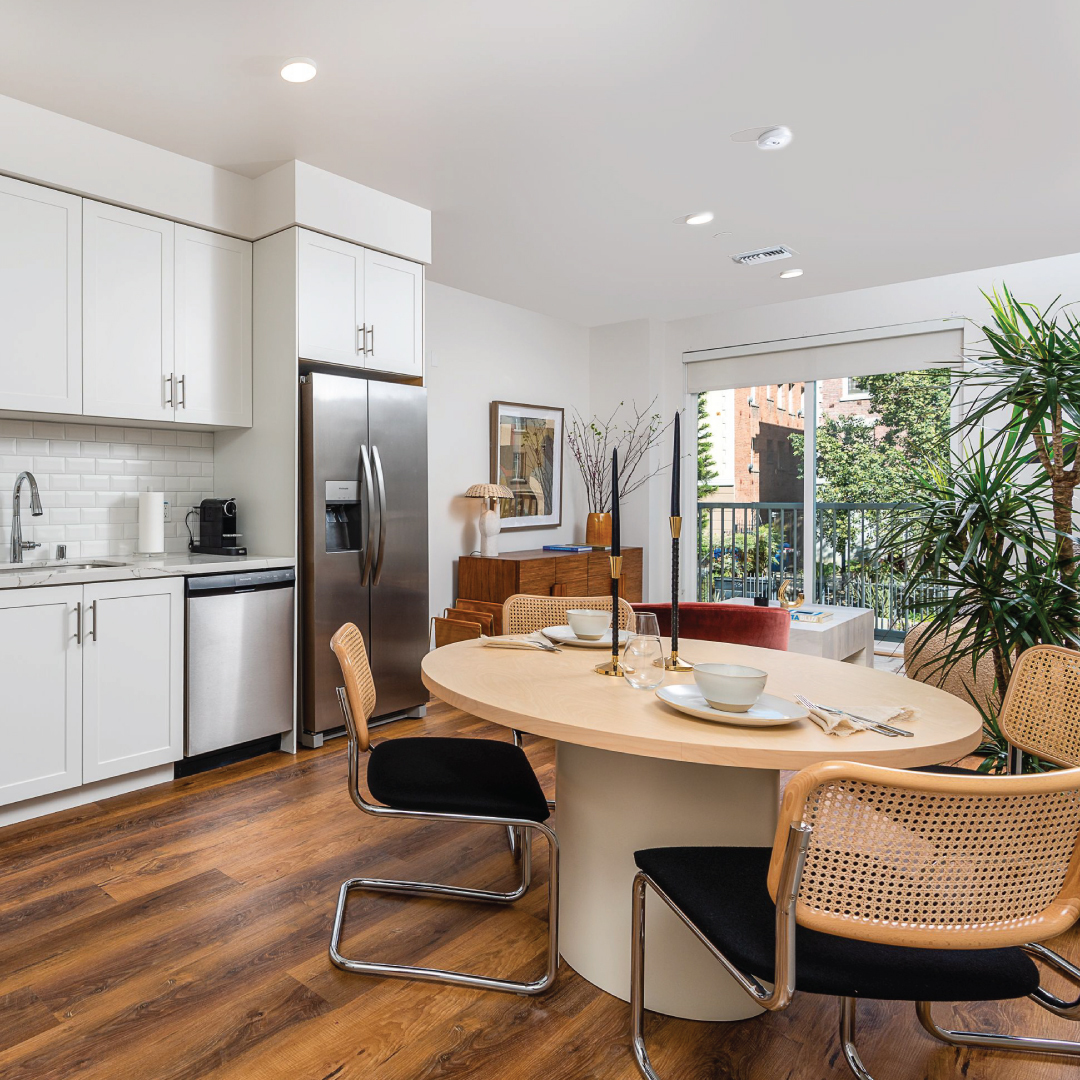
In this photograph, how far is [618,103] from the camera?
2816 millimetres

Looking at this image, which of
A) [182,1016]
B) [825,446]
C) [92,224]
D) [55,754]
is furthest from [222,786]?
[825,446]

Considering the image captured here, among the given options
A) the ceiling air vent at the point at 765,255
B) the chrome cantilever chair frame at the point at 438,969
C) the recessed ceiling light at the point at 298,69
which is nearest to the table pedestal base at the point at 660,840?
the chrome cantilever chair frame at the point at 438,969

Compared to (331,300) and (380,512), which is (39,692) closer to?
(380,512)

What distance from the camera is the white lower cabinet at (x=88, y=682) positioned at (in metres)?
2.66

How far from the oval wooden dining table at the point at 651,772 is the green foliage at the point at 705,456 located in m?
4.65

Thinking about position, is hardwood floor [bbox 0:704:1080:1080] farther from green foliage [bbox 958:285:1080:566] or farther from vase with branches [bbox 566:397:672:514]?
vase with branches [bbox 566:397:672:514]

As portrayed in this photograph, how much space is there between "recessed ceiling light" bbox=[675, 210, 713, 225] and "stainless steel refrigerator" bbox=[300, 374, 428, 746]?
1631mm

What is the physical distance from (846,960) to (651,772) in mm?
589

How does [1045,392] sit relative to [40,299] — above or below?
below

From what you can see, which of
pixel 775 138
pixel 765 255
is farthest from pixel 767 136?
pixel 765 255

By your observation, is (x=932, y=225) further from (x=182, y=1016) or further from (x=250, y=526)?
(x=182, y=1016)

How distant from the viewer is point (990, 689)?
3.46m

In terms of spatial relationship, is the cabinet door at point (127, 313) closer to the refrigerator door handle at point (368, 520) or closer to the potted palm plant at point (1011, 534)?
the refrigerator door handle at point (368, 520)

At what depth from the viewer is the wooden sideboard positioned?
4906 millimetres
